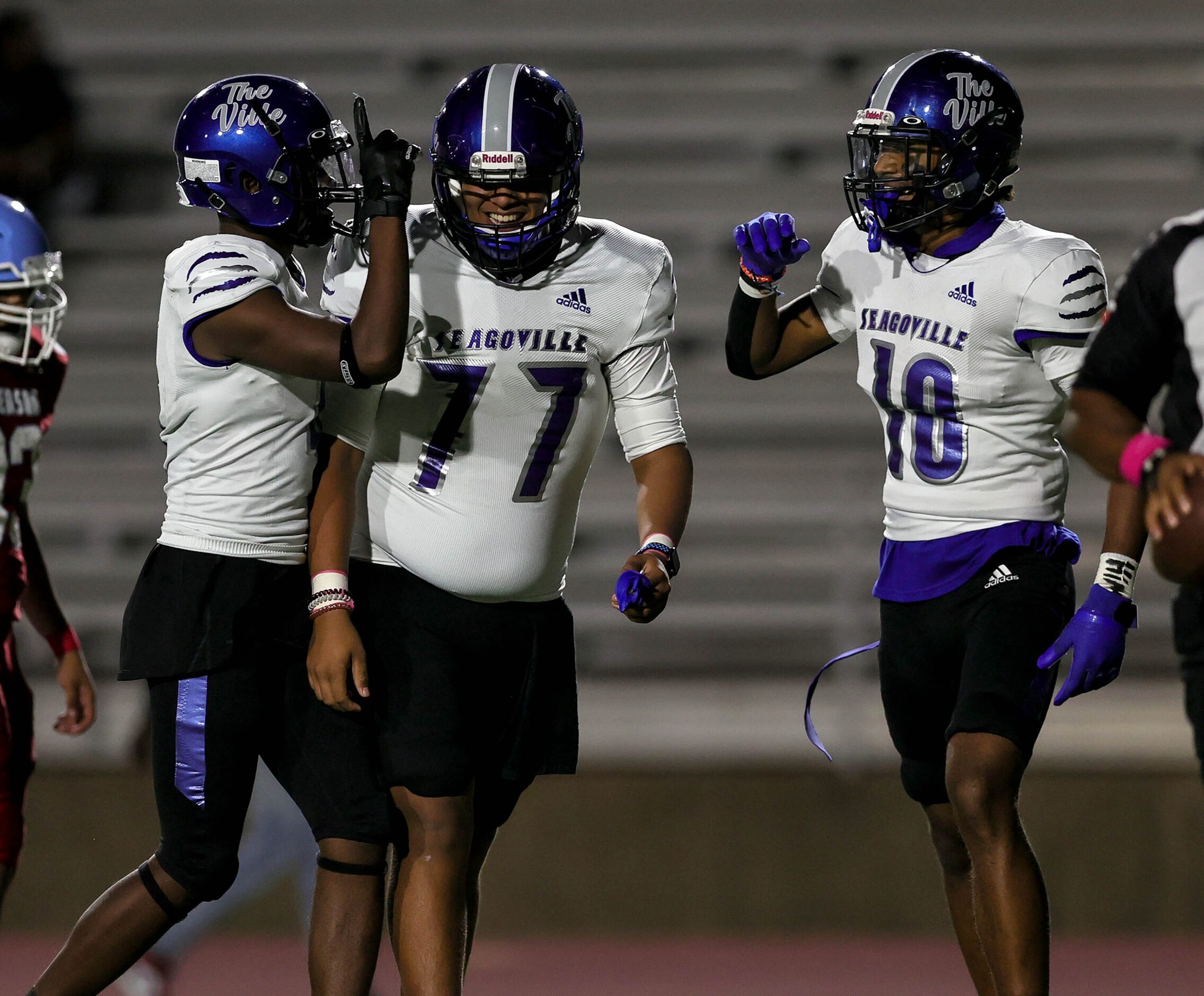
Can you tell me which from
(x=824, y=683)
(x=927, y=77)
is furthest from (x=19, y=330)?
(x=824, y=683)

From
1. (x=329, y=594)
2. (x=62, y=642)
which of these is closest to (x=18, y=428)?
(x=62, y=642)

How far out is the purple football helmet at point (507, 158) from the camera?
2.73m

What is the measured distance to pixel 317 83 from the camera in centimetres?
649

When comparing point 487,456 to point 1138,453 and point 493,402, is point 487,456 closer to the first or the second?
point 493,402

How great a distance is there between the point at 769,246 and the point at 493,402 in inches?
22.9

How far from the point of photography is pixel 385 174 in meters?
2.58

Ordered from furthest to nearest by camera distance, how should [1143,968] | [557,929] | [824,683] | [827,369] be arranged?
[827,369]
[824,683]
[557,929]
[1143,968]

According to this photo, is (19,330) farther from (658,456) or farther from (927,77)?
(927,77)

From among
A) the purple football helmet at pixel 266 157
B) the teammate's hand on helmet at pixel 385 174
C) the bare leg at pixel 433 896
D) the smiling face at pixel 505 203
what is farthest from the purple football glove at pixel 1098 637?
the purple football helmet at pixel 266 157

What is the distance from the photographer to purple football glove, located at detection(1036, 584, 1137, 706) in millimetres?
2631

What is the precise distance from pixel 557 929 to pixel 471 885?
6.00 ft

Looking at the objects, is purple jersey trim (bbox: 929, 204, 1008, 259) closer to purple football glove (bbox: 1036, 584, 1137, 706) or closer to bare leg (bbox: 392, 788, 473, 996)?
purple football glove (bbox: 1036, 584, 1137, 706)

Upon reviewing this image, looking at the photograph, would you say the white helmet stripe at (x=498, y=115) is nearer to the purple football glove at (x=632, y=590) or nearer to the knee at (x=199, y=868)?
the purple football glove at (x=632, y=590)

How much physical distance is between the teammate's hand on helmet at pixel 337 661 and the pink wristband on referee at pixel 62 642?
2.92 ft
